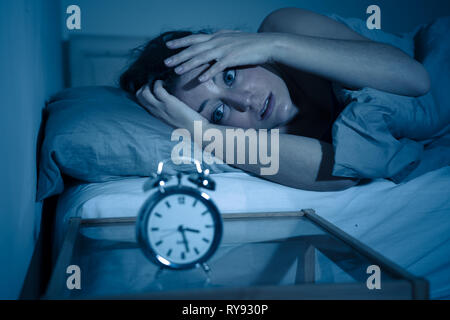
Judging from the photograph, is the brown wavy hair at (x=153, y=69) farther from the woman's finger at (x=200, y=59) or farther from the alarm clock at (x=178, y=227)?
the alarm clock at (x=178, y=227)

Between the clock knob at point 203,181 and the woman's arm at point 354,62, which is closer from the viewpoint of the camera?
the clock knob at point 203,181

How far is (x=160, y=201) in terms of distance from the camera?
53 centimetres

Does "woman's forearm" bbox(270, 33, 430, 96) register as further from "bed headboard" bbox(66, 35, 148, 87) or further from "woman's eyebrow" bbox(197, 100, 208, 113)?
"bed headboard" bbox(66, 35, 148, 87)

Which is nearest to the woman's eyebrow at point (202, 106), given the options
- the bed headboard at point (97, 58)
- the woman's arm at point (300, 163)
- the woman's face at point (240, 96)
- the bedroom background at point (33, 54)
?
the woman's face at point (240, 96)

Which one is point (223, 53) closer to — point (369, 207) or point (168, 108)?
point (168, 108)

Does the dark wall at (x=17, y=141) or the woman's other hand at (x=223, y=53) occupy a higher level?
the woman's other hand at (x=223, y=53)

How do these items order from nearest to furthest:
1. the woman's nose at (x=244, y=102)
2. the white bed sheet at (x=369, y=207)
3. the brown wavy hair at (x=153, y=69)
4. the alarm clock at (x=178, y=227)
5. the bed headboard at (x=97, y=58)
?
the alarm clock at (x=178, y=227), the white bed sheet at (x=369, y=207), the woman's nose at (x=244, y=102), the brown wavy hair at (x=153, y=69), the bed headboard at (x=97, y=58)

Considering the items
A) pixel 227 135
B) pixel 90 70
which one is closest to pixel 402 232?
pixel 227 135

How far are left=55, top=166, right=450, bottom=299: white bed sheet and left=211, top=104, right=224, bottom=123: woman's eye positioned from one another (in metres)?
0.24

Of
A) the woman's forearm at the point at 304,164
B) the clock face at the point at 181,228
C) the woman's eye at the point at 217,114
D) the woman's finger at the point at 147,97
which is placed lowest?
the clock face at the point at 181,228

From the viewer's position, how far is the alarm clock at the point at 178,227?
0.54 m
